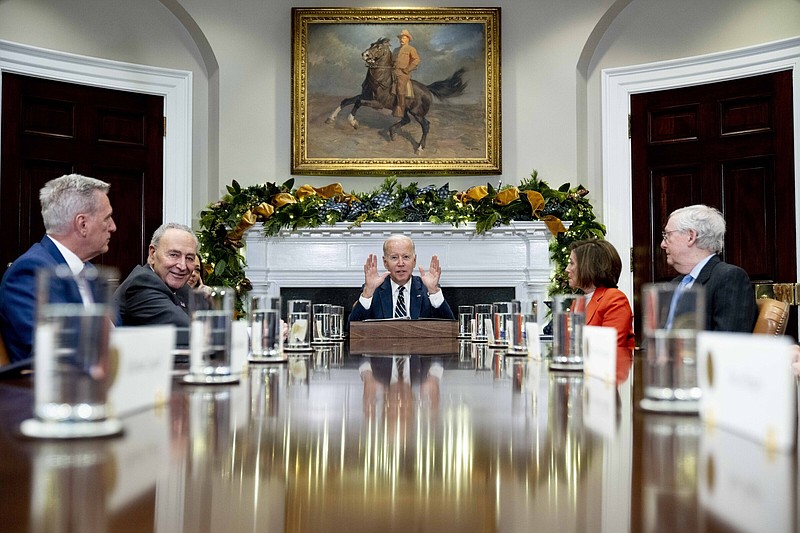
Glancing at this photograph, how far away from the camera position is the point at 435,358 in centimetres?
254

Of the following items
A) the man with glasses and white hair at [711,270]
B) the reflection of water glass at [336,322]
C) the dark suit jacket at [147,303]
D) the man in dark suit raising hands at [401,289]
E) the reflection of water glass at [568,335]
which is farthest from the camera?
the man in dark suit raising hands at [401,289]

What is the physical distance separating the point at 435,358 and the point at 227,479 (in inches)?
74.0

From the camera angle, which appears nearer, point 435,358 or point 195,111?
point 435,358

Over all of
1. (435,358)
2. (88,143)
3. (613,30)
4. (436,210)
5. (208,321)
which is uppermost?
(613,30)

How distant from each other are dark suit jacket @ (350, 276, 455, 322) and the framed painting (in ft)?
4.69

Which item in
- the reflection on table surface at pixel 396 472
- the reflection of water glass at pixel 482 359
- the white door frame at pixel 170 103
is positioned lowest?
the reflection of water glass at pixel 482 359

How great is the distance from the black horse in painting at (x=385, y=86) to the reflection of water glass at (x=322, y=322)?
3.34 m

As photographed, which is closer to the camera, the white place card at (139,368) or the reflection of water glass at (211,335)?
the white place card at (139,368)

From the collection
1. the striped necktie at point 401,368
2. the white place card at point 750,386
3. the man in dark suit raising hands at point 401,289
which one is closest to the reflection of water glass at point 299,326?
the striped necktie at point 401,368

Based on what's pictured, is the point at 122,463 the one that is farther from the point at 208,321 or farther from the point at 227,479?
the point at 208,321

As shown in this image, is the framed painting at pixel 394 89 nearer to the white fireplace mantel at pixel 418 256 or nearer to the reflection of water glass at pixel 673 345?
the white fireplace mantel at pixel 418 256

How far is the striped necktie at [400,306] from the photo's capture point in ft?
18.2

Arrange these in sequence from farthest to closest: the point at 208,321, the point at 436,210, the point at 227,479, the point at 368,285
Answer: the point at 436,210
the point at 368,285
the point at 208,321
the point at 227,479

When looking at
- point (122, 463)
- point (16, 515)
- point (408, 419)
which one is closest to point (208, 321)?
point (408, 419)
